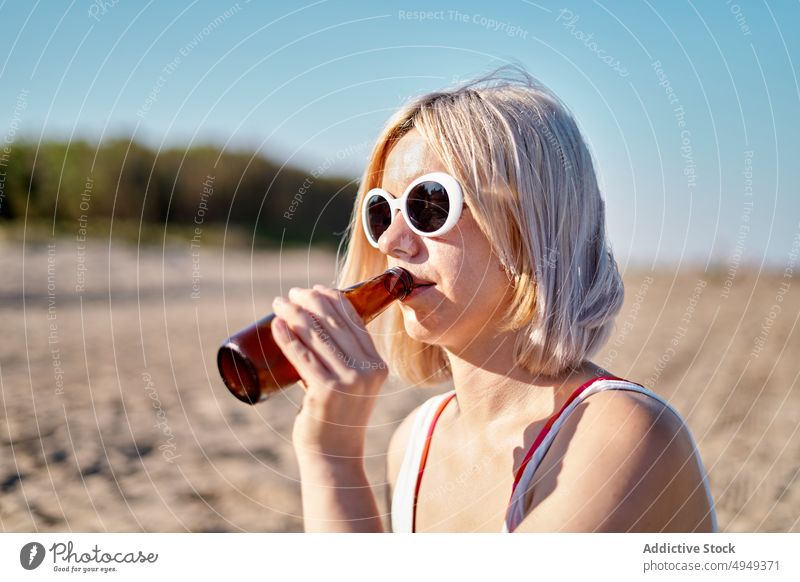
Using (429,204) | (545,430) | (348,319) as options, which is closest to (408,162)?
(429,204)

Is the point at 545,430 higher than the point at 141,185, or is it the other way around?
the point at 141,185

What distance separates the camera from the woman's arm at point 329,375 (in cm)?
132

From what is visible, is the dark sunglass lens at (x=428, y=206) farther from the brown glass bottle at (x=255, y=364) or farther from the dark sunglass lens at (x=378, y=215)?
the brown glass bottle at (x=255, y=364)

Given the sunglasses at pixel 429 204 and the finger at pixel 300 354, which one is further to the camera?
the sunglasses at pixel 429 204

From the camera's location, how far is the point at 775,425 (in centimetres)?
528

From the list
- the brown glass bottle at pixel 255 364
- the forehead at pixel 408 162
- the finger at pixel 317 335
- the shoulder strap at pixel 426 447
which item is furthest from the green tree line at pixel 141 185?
the finger at pixel 317 335

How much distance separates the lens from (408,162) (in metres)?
1.75

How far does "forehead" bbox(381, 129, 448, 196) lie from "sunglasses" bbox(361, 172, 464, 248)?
20mm

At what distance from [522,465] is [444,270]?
46cm

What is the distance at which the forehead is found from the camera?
1712 millimetres

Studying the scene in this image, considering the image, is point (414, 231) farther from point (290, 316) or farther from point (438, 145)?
point (290, 316)

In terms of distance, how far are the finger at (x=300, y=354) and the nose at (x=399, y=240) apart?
48cm

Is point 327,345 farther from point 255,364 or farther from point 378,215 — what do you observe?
point 378,215
